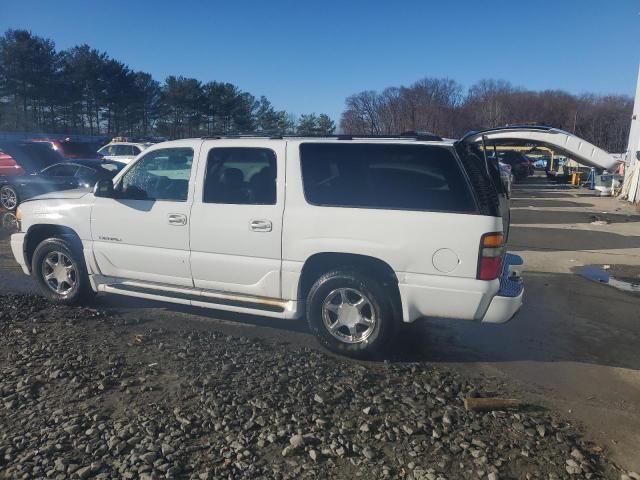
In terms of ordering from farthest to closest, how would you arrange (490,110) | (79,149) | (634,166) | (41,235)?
1. (490,110)
2. (634,166)
3. (79,149)
4. (41,235)

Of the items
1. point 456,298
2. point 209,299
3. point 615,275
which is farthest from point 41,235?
point 615,275

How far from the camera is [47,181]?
13.9 metres

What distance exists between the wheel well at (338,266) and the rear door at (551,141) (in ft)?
5.10

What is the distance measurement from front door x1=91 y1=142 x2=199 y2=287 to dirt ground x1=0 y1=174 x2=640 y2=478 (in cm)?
56

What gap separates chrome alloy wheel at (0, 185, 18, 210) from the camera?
13902mm

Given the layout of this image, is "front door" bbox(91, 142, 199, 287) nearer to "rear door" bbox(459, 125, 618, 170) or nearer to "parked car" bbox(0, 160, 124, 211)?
"rear door" bbox(459, 125, 618, 170)

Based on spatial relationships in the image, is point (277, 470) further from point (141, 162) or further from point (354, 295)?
point (141, 162)

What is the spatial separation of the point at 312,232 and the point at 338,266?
395 mm

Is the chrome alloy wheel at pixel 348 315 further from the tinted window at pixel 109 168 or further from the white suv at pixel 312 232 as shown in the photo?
the tinted window at pixel 109 168

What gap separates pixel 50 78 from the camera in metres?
50.4

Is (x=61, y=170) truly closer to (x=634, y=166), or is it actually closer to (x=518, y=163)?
(x=634, y=166)

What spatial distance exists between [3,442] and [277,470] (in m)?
1.72

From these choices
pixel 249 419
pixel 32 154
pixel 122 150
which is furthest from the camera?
pixel 122 150

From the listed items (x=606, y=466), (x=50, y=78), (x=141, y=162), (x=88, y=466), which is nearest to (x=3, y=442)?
(x=88, y=466)
